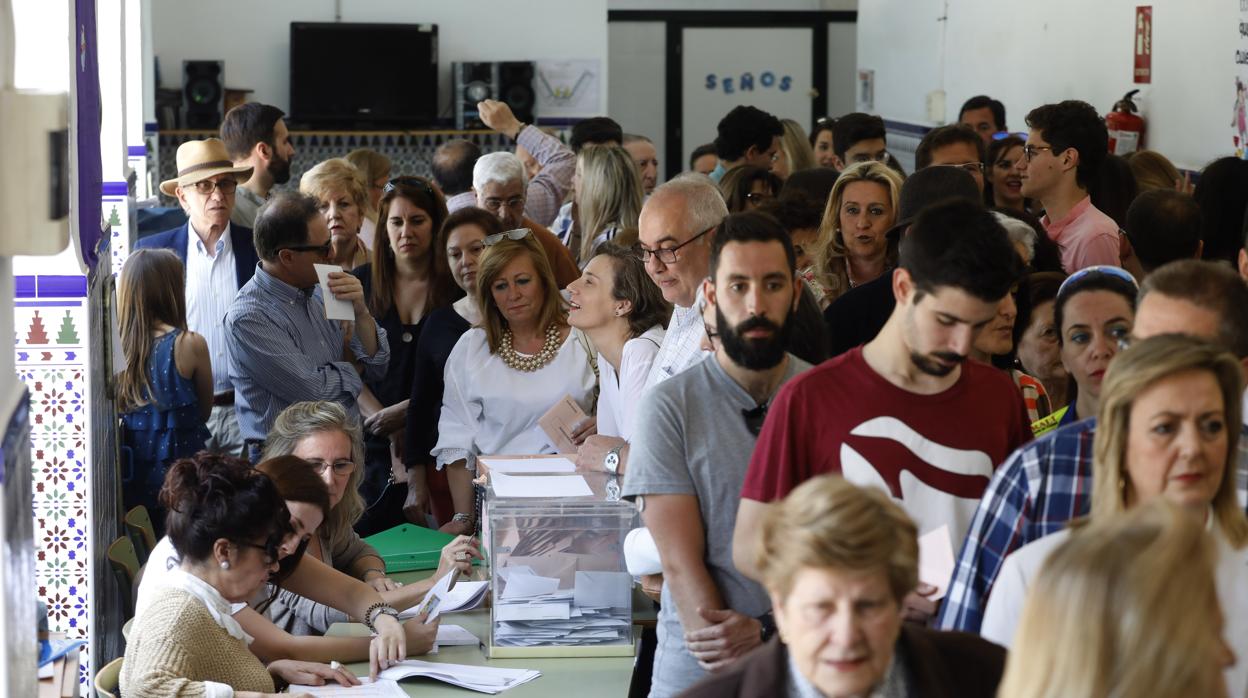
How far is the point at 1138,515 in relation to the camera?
181 centimetres

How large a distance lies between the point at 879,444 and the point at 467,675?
1.35m

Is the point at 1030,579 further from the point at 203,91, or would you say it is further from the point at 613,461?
the point at 203,91

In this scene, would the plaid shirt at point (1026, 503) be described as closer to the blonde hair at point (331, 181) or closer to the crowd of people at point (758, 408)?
the crowd of people at point (758, 408)

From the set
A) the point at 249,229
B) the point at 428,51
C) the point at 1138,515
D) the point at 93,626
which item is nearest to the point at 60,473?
the point at 93,626

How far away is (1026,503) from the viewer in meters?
2.54

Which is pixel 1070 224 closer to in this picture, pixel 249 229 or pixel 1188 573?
pixel 249 229

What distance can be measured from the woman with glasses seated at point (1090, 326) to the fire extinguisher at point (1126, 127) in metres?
4.97

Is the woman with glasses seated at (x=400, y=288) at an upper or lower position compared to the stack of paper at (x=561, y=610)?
upper

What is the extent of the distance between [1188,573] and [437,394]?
3974mm

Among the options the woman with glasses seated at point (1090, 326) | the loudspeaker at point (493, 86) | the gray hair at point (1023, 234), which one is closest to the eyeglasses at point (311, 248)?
the gray hair at point (1023, 234)

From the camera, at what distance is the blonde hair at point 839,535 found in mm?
2096

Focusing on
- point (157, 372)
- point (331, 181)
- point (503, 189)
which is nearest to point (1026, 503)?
point (157, 372)

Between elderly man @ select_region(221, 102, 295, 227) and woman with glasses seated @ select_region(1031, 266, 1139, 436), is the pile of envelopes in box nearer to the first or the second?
woman with glasses seated @ select_region(1031, 266, 1139, 436)

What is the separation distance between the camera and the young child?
5266 millimetres
